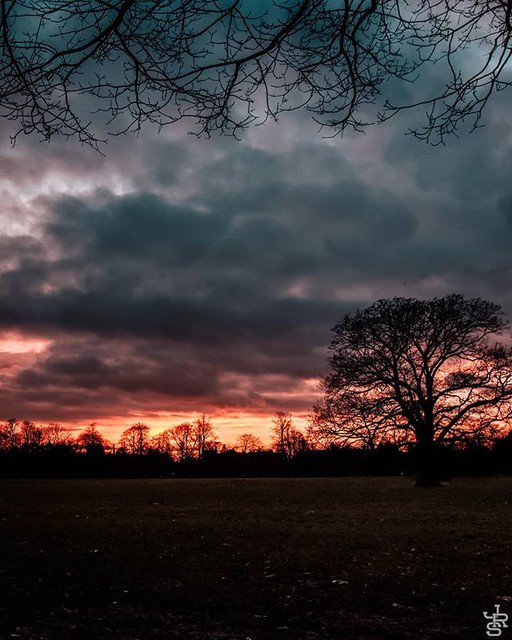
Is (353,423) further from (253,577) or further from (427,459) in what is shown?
(253,577)

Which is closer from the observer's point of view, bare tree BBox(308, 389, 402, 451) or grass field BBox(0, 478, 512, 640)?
grass field BBox(0, 478, 512, 640)

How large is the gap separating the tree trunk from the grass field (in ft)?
43.8

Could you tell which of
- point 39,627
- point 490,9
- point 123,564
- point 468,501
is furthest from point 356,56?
point 468,501

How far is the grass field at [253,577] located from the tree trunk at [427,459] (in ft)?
43.8

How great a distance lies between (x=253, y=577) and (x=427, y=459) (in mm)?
23913

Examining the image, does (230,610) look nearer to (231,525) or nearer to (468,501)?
(231,525)

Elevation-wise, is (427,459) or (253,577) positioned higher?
(427,459)

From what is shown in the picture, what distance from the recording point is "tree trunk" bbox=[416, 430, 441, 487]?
2877 centimetres

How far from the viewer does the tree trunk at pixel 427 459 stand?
2877 centimetres

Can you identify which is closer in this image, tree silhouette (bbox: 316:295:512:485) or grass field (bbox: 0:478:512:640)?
grass field (bbox: 0:478:512:640)

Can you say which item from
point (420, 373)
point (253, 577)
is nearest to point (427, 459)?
point (420, 373)

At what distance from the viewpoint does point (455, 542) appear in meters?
11.3

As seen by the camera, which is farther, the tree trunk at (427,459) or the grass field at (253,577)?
the tree trunk at (427,459)

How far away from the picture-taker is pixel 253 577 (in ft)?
27.4
